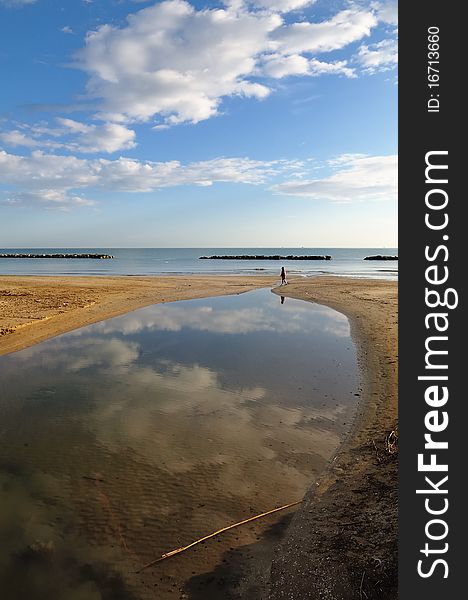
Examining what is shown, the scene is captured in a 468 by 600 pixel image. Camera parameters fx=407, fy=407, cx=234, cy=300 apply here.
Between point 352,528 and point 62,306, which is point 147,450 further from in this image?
point 62,306

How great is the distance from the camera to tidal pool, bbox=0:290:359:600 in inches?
227

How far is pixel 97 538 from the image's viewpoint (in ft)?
20.4

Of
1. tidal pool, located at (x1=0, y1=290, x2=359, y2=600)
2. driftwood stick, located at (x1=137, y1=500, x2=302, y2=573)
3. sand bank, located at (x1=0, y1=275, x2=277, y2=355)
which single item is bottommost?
driftwood stick, located at (x1=137, y1=500, x2=302, y2=573)

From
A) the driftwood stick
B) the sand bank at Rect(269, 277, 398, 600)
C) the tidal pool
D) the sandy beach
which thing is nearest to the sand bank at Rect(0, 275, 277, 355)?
the tidal pool

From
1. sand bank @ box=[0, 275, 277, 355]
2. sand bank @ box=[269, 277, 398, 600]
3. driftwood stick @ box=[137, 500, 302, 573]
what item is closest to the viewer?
sand bank @ box=[269, 277, 398, 600]

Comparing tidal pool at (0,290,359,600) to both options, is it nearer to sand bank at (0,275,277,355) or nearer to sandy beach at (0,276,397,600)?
sandy beach at (0,276,397,600)

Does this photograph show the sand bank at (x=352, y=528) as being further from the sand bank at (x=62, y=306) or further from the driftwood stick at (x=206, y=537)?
the sand bank at (x=62, y=306)

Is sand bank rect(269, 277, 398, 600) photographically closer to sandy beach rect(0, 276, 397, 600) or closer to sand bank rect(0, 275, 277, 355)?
sandy beach rect(0, 276, 397, 600)

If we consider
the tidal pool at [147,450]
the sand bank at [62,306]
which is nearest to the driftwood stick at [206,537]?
the tidal pool at [147,450]

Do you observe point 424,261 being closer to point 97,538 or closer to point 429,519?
point 429,519

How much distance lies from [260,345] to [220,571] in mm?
13333

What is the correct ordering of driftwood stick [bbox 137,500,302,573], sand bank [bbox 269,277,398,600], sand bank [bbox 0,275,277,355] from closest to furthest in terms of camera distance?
sand bank [bbox 269,277,398,600] < driftwood stick [bbox 137,500,302,573] < sand bank [bbox 0,275,277,355]

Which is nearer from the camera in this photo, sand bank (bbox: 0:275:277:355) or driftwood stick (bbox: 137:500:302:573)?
driftwood stick (bbox: 137:500:302:573)

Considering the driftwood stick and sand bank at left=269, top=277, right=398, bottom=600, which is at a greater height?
sand bank at left=269, top=277, right=398, bottom=600
